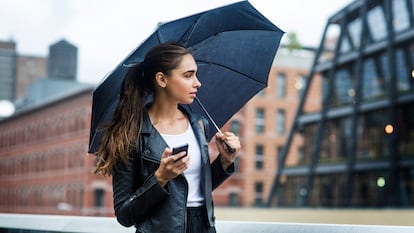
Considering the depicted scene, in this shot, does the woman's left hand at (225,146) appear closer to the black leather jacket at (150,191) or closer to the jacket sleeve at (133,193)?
the black leather jacket at (150,191)

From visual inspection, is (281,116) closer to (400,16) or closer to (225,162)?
(400,16)

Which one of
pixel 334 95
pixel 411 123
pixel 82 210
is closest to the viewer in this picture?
pixel 411 123

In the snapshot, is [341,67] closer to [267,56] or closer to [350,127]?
[350,127]

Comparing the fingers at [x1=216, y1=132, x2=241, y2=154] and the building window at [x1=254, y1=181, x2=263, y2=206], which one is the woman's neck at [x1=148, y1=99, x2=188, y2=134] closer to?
the fingers at [x1=216, y1=132, x2=241, y2=154]

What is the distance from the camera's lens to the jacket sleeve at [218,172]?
1868 mm

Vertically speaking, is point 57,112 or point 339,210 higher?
point 57,112

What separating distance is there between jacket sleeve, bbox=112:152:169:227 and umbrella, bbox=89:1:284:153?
0.96 ft

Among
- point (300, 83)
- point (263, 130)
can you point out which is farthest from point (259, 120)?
point (300, 83)

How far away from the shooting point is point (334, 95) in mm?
34438

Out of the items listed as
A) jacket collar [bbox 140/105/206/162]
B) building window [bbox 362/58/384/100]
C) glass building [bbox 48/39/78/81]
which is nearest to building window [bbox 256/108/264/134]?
glass building [bbox 48/39/78/81]

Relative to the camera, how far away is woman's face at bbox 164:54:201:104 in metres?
1.80

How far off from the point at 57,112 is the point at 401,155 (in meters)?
27.4

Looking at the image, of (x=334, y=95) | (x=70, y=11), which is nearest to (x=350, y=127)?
(x=334, y=95)

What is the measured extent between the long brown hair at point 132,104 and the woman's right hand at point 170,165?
119 millimetres
